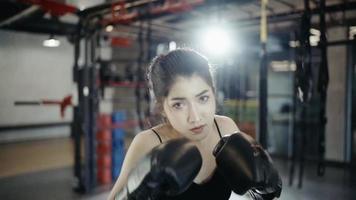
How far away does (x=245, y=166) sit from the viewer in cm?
122

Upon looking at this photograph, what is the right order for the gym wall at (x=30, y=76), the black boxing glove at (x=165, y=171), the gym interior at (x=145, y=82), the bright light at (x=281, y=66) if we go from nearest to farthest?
the black boxing glove at (x=165, y=171) < the gym interior at (x=145, y=82) < the gym wall at (x=30, y=76) < the bright light at (x=281, y=66)

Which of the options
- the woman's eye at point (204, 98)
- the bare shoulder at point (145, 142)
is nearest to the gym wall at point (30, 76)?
the bare shoulder at point (145, 142)

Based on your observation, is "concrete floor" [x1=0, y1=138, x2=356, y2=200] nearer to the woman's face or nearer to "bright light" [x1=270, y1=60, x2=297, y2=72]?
"bright light" [x1=270, y1=60, x2=297, y2=72]

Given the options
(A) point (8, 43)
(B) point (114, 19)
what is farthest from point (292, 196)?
(A) point (8, 43)

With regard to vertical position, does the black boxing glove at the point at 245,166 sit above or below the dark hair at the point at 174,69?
below

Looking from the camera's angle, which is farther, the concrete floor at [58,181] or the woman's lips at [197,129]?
the concrete floor at [58,181]

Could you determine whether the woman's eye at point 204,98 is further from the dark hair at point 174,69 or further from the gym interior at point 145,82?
the gym interior at point 145,82

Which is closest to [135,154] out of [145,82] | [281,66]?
Result: [145,82]

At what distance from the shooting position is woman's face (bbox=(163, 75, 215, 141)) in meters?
1.23

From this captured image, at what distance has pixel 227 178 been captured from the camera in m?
1.28

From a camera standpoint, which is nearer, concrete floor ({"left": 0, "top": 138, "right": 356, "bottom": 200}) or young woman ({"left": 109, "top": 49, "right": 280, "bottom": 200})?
young woman ({"left": 109, "top": 49, "right": 280, "bottom": 200})

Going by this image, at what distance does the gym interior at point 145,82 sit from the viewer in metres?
3.31

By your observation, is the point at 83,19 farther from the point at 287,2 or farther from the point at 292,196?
the point at 292,196

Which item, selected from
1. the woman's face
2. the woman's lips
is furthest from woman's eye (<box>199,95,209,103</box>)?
the woman's lips
